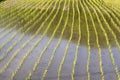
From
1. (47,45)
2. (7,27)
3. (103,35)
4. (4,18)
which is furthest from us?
(4,18)

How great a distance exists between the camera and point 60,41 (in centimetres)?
866

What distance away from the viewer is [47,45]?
838 centimetres

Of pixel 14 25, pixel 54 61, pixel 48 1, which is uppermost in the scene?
pixel 54 61

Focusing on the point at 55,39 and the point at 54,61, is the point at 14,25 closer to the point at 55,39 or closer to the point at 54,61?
the point at 55,39

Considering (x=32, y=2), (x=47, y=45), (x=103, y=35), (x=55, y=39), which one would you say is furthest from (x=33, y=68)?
(x=32, y=2)

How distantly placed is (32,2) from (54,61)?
7.31 m

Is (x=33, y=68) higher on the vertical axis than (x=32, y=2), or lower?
higher

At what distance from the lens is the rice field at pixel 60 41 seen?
672cm

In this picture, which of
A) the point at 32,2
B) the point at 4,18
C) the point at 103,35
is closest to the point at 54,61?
the point at 103,35

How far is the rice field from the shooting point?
6719mm

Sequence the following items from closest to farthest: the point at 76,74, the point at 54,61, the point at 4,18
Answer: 1. the point at 76,74
2. the point at 54,61
3. the point at 4,18

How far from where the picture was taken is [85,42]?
27.9ft

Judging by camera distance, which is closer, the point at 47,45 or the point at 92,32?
the point at 47,45

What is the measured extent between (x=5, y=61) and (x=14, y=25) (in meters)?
3.07
